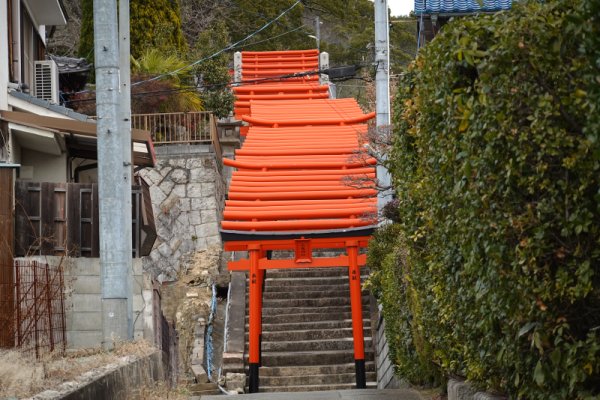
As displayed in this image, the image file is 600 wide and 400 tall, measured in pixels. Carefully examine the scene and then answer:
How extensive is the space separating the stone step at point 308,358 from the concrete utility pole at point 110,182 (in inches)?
371

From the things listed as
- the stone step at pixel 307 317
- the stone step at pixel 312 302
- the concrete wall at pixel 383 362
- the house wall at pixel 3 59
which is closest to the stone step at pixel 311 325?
the stone step at pixel 307 317

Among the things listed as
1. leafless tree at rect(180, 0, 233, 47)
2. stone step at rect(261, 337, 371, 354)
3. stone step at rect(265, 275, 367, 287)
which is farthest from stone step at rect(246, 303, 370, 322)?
leafless tree at rect(180, 0, 233, 47)

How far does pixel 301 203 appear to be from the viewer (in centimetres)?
2123

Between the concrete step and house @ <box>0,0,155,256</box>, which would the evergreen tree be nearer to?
house @ <box>0,0,155,256</box>

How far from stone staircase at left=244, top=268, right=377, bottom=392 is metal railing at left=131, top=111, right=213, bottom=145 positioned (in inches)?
234

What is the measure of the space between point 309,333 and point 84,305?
751 cm

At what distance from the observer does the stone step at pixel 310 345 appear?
23.2 metres

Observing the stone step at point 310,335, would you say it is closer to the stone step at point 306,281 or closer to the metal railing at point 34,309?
the stone step at point 306,281

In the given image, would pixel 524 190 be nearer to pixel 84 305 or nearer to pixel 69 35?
pixel 84 305

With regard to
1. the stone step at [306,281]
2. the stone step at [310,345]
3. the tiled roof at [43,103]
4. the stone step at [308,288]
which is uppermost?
the tiled roof at [43,103]

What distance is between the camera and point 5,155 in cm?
1773

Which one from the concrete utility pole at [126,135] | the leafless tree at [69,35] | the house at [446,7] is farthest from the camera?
the leafless tree at [69,35]

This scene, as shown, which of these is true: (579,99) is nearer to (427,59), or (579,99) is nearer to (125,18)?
(427,59)

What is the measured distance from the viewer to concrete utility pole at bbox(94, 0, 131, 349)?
43.8ft
